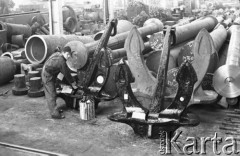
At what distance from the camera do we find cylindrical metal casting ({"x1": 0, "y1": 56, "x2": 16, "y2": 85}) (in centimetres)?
627

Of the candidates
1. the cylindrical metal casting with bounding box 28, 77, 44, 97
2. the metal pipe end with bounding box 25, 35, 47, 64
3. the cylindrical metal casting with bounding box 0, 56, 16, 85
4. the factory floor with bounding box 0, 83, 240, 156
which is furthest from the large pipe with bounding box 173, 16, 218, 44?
the cylindrical metal casting with bounding box 0, 56, 16, 85

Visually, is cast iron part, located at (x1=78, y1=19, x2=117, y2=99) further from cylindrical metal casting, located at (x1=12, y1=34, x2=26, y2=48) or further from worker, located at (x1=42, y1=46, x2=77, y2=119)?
cylindrical metal casting, located at (x1=12, y1=34, x2=26, y2=48)

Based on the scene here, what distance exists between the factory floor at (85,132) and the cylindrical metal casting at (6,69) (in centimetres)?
149

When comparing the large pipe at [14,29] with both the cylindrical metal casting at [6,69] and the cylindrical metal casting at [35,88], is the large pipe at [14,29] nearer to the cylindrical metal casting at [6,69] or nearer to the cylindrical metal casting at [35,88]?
the cylindrical metal casting at [6,69]

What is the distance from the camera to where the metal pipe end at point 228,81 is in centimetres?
401

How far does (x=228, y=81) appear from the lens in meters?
4.04

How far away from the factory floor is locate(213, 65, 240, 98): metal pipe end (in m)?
0.40

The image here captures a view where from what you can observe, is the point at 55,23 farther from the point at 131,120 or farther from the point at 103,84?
the point at 131,120

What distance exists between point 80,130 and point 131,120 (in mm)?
758

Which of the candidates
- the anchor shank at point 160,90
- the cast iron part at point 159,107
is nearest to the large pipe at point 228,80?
the cast iron part at point 159,107

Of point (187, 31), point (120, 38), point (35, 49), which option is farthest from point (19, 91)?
point (187, 31)

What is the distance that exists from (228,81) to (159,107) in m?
1.05

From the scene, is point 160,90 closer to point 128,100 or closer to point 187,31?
point 128,100

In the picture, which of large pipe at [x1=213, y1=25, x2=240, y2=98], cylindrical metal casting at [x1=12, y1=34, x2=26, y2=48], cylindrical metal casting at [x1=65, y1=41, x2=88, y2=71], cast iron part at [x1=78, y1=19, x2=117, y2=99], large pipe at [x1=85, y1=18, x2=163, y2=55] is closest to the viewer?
large pipe at [x1=213, y1=25, x2=240, y2=98]
